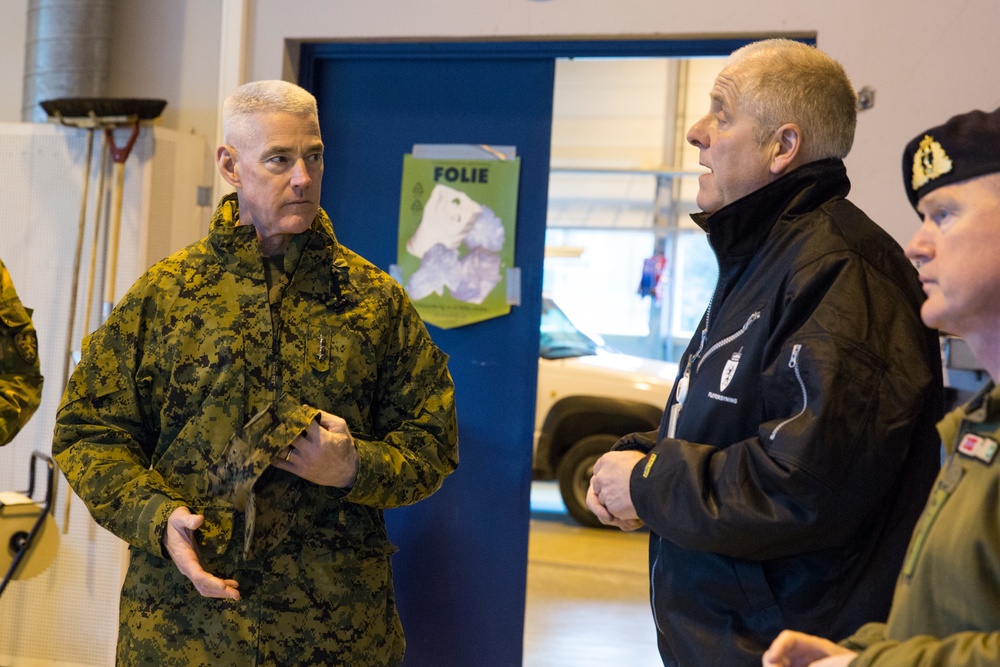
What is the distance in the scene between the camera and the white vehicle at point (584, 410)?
7.26 meters

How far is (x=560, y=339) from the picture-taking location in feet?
25.6

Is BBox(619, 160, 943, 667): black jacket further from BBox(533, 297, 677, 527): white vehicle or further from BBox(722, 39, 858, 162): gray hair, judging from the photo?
BBox(533, 297, 677, 527): white vehicle

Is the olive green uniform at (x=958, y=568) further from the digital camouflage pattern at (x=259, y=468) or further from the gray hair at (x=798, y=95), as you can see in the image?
the digital camouflage pattern at (x=259, y=468)

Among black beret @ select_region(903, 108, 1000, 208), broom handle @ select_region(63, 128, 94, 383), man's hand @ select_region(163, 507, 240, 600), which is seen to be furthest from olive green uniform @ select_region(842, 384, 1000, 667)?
broom handle @ select_region(63, 128, 94, 383)

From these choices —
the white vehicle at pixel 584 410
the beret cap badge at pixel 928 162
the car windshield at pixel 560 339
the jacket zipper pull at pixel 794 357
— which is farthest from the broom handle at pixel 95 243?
the car windshield at pixel 560 339

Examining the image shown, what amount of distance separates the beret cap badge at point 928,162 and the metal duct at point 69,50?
328 cm

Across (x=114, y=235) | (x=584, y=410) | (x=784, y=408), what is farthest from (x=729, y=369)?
(x=584, y=410)

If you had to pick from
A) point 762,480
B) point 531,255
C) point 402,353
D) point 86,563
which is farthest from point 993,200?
point 86,563

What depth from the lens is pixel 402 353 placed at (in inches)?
82.1

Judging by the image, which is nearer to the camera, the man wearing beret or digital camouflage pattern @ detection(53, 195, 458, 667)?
the man wearing beret

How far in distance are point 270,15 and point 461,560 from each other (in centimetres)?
207

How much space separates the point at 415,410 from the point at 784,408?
82 centimetres

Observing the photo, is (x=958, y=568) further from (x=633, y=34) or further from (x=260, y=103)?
(x=633, y=34)

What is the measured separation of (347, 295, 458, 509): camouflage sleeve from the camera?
2.03 metres
